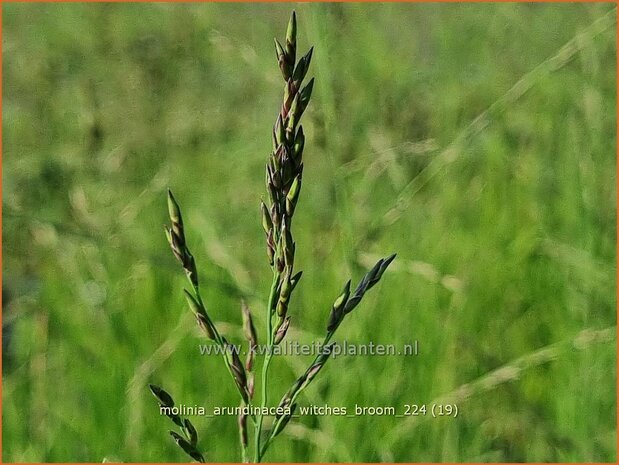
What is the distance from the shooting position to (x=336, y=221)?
5.48 ft

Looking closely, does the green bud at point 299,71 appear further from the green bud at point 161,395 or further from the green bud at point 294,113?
the green bud at point 161,395

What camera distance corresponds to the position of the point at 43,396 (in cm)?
135

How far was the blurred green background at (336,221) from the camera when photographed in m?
1.18

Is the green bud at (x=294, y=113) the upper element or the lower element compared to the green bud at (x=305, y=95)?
lower

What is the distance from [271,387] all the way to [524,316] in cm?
53

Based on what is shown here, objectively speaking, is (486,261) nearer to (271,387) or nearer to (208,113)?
(271,387)

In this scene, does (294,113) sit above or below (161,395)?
above

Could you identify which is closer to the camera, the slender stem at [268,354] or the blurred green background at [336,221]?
the slender stem at [268,354]

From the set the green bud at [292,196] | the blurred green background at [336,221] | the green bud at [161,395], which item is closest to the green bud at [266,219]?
the green bud at [292,196]

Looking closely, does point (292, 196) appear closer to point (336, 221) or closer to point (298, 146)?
point (298, 146)

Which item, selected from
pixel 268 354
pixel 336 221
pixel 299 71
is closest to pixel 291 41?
pixel 299 71

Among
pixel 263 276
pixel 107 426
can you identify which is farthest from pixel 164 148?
pixel 107 426

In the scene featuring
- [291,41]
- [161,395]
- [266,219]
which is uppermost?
[291,41]

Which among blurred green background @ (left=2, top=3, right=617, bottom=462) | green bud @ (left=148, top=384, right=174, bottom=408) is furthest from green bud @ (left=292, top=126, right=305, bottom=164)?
blurred green background @ (left=2, top=3, right=617, bottom=462)
